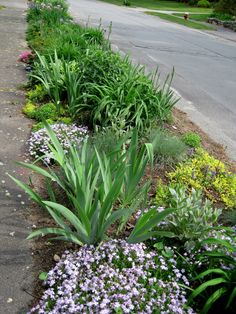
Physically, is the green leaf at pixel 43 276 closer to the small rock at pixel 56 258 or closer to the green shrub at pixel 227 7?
the small rock at pixel 56 258

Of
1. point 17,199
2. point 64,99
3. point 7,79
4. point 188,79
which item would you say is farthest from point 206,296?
point 188,79

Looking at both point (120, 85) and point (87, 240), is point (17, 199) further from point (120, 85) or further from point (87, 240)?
point (120, 85)

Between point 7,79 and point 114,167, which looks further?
point 7,79

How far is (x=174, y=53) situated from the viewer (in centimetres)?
1293

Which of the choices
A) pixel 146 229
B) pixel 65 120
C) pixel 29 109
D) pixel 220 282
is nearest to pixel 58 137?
pixel 65 120

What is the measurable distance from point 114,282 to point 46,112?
330 centimetres

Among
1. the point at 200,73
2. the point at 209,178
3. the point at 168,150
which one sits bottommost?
the point at 200,73

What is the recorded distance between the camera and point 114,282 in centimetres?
247

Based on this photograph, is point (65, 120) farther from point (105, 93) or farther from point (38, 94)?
point (38, 94)

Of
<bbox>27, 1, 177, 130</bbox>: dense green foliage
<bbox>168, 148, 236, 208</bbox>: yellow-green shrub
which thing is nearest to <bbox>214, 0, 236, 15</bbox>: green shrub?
<bbox>27, 1, 177, 130</bbox>: dense green foliage

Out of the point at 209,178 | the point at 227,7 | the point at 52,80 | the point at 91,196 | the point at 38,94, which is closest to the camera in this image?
the point at 91,196

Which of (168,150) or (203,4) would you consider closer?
(168,150)

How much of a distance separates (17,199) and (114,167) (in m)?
1.01

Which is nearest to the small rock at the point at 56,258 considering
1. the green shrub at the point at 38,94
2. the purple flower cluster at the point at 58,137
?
the purple flower cluster at the point at 58,137
